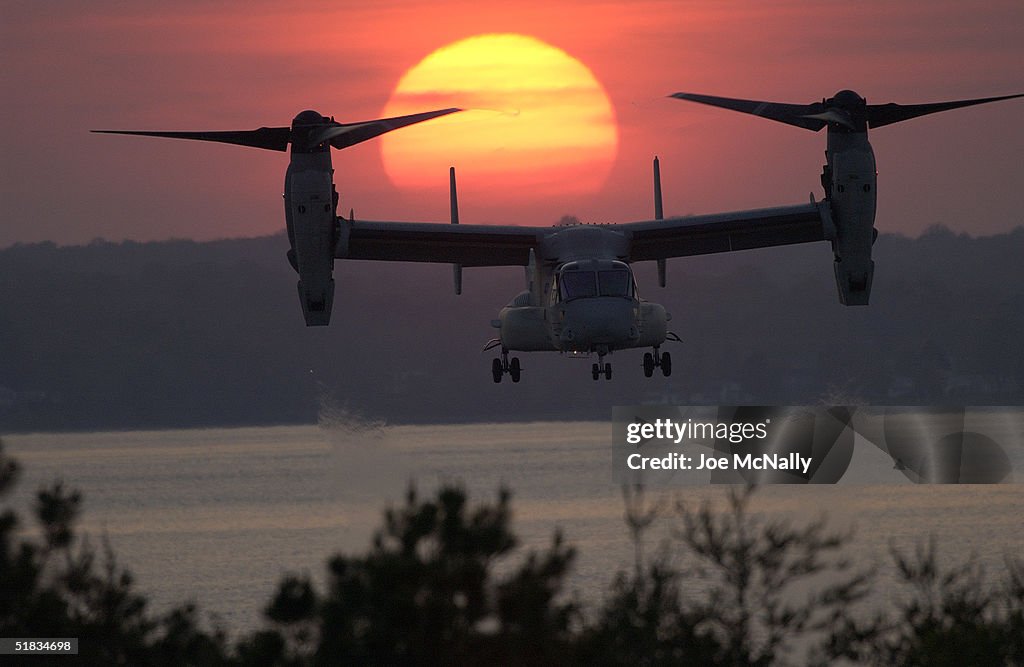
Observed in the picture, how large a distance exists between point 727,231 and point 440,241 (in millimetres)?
7089

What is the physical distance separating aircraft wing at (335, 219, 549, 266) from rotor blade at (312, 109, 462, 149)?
4319 mm

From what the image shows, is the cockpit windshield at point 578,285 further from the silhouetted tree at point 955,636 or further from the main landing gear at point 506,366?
the silhouetted tree at point 955,636

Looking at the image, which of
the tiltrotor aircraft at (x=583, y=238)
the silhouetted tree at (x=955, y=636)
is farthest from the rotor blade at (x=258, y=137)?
the silhouetted tree at (x=955, y=636)

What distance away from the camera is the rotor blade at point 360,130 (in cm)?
3109

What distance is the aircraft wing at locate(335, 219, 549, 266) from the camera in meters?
36.8

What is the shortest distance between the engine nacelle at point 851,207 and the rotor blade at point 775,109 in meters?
0.66

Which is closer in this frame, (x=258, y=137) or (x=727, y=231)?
(x=258, y=137)

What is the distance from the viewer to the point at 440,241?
38.7m

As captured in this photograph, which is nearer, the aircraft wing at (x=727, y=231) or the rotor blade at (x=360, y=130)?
the rotor blade at (x=360, y=130)

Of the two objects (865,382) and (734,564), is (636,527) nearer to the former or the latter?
(734,564)

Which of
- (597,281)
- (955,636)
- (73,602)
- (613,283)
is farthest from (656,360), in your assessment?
(73,602)

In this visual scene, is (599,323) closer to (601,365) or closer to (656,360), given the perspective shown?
(601,365)

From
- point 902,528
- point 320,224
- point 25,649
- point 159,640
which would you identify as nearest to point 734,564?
point 320,224

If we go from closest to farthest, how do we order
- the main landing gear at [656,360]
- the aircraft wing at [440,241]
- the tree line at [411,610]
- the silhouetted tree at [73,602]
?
the tree line at [411,610] < the silhouetted tree at [73,602] < the main landing gear at [656,360] < the aircraft wing at [440,241]
